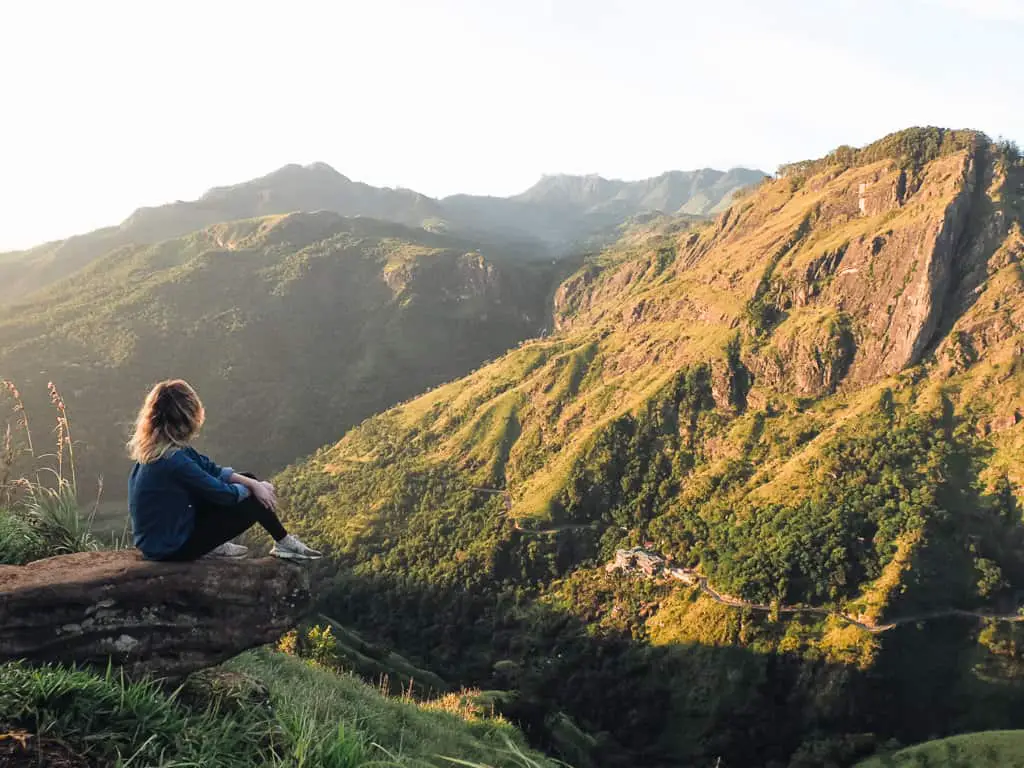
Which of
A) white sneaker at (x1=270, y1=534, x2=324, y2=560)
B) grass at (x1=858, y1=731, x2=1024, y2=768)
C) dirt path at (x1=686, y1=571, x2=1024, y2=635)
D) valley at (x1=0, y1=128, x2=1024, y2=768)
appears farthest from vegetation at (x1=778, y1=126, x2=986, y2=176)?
white sneaker at (x1=270, y1=534, x2=324, y2=560)

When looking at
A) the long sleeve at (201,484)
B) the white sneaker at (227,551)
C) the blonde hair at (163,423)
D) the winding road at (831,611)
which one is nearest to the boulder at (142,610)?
the white sneaker at (227,551)

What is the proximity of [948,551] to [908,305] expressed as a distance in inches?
→ 2166

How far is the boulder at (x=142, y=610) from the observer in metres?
5.85

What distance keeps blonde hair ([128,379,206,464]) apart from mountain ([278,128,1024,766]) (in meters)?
55.8

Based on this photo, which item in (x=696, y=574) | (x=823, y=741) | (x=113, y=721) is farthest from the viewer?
(x=696, y=574)

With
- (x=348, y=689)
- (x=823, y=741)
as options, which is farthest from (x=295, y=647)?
(x=823, y=741)

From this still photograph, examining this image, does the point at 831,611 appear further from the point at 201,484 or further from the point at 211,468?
the point at 201,484

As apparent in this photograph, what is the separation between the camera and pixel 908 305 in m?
120

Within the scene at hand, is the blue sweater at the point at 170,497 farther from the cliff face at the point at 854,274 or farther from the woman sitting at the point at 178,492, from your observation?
the cliff face at the point at 854,274

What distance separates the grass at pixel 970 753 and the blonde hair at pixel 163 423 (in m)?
59.8

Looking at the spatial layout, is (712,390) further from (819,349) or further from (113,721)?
(113,721)

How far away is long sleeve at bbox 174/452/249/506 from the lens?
20.9 feet

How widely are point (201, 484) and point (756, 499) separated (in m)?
113

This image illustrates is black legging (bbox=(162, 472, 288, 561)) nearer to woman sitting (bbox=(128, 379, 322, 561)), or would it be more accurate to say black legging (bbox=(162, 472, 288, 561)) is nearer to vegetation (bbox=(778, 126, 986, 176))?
woman sitting (bbox=(128, 379, 322, 561))
